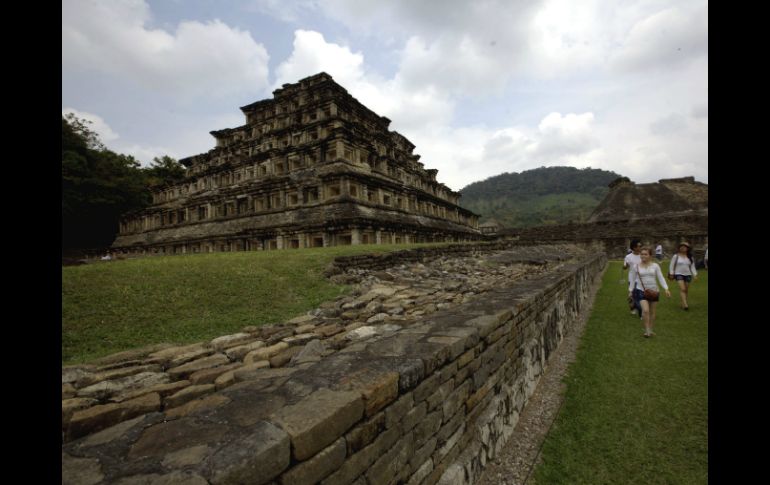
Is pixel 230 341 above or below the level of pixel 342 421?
below

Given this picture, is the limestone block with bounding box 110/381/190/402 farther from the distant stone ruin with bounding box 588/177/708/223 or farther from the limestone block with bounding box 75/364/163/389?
the distant stone ruin with bounding box 588/177/708/223

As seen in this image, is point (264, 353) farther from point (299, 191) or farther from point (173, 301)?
point (299, 191)

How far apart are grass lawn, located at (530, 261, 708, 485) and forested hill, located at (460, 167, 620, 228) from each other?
69396 mm

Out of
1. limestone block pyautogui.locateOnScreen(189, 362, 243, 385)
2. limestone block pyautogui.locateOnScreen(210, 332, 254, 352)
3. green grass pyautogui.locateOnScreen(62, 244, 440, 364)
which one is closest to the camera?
limestone block pyautogui.locateOnScreen(189, 362, 243, 385)

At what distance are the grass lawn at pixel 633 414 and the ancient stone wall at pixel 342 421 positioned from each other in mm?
722

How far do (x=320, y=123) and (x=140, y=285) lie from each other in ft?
65.0

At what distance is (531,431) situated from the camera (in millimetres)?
3756

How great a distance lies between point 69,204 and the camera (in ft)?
90.8

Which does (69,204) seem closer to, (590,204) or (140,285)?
(140,285)

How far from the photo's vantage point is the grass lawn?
2.93 meters

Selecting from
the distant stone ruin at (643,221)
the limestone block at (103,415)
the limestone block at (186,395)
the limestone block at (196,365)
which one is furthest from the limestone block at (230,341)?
the distant stone ruin at (643,221)

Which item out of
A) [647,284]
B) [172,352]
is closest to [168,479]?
[172,352]

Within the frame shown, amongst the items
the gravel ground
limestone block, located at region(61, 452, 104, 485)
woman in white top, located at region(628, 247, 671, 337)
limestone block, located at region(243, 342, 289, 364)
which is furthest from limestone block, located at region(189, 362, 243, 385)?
woman in white top, located at region(628, 247, 671, 337)

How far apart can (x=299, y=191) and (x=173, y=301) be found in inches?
653
